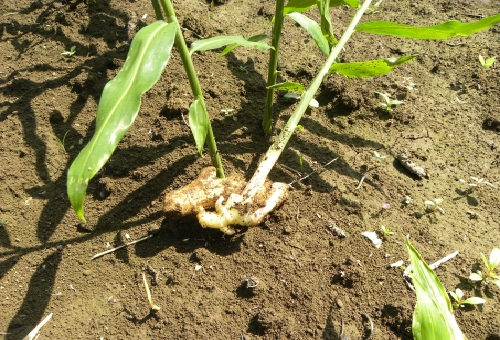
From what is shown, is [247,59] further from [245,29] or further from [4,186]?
[4,186]

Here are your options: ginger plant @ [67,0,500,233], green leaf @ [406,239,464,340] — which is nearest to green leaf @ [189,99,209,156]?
ginger plant @ [67,0,500,233]

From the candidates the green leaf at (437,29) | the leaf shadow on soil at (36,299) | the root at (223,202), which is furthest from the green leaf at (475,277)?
the leaf shadow on soil at (36,299)

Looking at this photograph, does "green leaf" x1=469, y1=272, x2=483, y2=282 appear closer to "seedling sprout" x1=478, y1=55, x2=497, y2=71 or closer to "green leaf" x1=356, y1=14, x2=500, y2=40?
"green leaf" x1=356, y1=14, x2=500, y2=40

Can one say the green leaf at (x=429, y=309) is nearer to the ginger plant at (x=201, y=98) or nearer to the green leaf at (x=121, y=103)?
the ginger plant at (x=201, y=98)

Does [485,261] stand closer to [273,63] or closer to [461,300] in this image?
[461,300]

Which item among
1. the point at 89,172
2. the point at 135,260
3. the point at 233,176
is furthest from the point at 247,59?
the point at 89,172

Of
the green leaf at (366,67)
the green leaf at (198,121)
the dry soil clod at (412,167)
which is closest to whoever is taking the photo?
the green leaf at (198,121)
